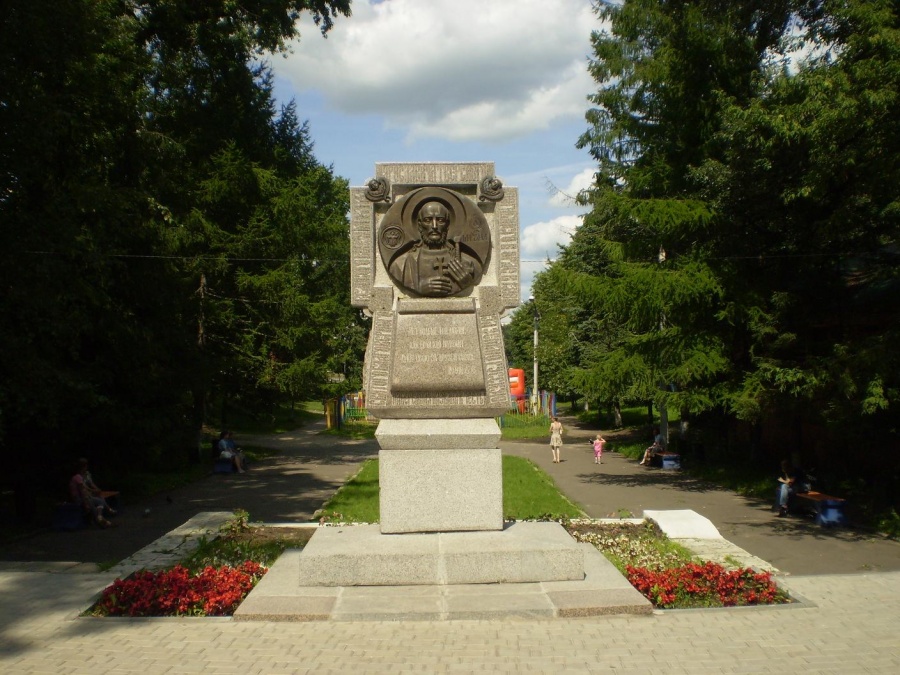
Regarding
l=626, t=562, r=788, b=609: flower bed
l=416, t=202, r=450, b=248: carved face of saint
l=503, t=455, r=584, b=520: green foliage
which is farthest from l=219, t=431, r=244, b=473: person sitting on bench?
l=626, t=562, r=788, b=609: flower bed

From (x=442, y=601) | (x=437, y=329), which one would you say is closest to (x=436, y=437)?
(x=437, y=329)

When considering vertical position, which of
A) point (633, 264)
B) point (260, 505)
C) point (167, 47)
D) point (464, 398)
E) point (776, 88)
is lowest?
point (260, 505)

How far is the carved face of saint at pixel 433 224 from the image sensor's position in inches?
290

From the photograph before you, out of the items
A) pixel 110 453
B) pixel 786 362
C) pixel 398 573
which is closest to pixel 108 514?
pixel 110 453

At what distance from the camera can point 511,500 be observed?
45.9 ft

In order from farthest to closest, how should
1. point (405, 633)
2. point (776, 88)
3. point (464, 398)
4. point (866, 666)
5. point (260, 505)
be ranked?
point (260, 505) → point (776, 88) → point (464, 398) → point (405, 633) → point (866, 666)

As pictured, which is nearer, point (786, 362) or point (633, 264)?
point (786, 362)

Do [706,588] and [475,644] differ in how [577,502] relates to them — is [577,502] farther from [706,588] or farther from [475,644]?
[475,644]

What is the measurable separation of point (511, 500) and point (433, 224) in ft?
25.8

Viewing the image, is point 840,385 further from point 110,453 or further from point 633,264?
point 110,453

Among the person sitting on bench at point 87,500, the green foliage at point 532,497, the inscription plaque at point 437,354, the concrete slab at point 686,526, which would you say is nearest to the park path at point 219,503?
the person sitting on bench at point 87,500

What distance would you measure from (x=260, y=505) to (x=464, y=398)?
8849mm

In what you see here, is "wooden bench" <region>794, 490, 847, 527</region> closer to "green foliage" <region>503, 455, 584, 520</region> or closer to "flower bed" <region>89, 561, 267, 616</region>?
"green foliage" <region>503, 455, 584, 520</region>

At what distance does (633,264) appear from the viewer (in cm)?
1616
